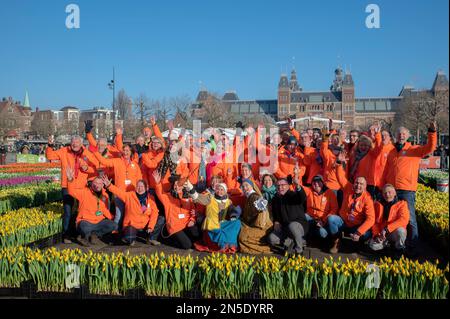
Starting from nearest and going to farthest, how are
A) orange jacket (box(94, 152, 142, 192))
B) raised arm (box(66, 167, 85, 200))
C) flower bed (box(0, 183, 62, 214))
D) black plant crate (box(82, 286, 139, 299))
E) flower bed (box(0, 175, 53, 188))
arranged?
black plant crate (box(82, 286, 139, 299)) → raised arm (box(66, 167, 85, 200)) → orange jacket (box(94, 152, 142, 192)) → flower bed (box(0, 183, 62, 214)) → flower bed (box(0, 175, 53, 188))

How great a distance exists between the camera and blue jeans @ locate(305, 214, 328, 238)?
20.2 feet

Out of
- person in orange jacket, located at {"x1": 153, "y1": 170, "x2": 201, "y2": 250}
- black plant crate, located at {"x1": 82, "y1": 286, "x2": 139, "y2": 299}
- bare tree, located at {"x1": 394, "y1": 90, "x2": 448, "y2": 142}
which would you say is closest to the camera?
black plant crate, located at {"x1": 82, "y1": 286, "x2": 139, "y2": 299}

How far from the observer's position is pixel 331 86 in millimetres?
A: 122062

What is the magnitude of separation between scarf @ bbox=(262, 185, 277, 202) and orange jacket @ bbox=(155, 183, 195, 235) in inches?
43.3

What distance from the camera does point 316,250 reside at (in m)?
6.24

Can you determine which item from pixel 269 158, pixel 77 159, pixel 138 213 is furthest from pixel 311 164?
pixel 77 159

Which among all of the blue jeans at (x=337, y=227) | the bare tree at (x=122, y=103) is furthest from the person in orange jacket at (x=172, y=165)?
the bare tree at (x=122, y=103)

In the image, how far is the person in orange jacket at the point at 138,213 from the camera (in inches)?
257

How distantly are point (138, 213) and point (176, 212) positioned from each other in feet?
1.90

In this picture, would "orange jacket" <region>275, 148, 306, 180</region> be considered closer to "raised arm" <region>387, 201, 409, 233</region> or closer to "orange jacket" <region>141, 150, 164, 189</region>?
"raised arm" <region>387, 201, 409, 233</region>

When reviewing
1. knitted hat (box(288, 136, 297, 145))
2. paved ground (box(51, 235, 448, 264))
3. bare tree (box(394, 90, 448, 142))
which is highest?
bare tree (box(394, 90, 448, 142))

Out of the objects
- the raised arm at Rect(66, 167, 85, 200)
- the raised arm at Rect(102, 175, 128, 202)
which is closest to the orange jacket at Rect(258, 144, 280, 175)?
the raised arm at Rect(102, 175, 128, 202)
